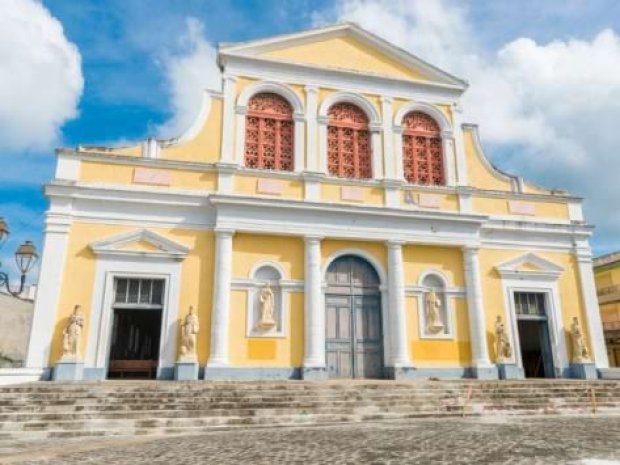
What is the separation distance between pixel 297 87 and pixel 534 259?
361 inches

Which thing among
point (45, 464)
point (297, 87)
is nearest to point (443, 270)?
point (297, 87)

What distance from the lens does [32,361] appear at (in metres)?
11.8

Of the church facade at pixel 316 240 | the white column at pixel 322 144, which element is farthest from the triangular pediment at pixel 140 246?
the white column at pixel 322 144

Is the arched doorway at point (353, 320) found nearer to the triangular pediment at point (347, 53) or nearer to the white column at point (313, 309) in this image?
the white column at point (313, 309)

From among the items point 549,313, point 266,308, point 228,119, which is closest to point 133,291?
point 266,308

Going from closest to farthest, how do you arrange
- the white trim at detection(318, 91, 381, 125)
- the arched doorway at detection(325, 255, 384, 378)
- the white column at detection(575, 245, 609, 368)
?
the arched doorway at detection(325, 255, 384, 378) → the white column at detection(575, 245, 609, 368) → the white trim at detection(318, 91, 381, 125)

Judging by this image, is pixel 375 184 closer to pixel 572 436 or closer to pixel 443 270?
pixel 443 270

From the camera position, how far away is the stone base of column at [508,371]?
46.3 ft

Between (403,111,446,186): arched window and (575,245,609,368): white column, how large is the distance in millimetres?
5190

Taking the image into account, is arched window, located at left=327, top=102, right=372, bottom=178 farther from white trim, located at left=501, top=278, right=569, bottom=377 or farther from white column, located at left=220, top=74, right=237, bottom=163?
white trim, located at left=501, top=278, right=569, bottom=377

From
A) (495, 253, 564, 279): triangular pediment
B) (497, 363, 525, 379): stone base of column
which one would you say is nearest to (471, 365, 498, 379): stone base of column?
(497, 363, 525, 379): stone base of column

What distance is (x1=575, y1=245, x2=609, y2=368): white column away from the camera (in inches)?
598

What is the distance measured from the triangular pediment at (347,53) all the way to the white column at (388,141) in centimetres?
104

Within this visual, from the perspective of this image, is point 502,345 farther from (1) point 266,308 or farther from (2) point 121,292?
(2) point 121,292
